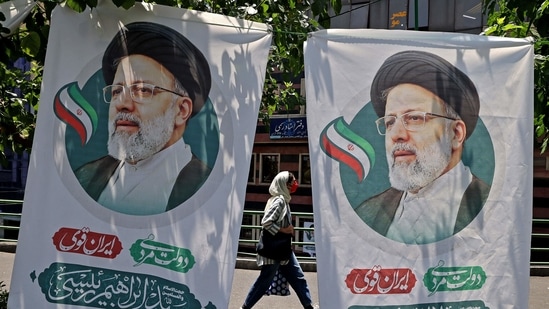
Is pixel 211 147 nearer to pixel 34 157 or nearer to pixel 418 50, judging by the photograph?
pixel 34 157

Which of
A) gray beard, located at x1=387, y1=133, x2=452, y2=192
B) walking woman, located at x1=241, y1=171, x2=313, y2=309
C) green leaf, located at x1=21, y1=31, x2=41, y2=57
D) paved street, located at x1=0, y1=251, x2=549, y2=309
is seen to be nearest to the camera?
gray beard, located at x1=387, y1=133, x2=452, y2=192

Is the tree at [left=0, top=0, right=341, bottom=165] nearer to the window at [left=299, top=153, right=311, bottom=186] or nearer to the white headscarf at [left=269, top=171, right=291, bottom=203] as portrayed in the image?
the white headscarf at [left=269, top=171, right=291, bottom=203]

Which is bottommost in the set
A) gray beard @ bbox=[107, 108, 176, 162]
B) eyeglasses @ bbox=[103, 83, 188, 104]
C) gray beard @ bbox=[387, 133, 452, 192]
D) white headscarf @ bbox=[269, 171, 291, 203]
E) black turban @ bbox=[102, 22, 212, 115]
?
white headscarf @ bbox=[269, 171, 291, 203]

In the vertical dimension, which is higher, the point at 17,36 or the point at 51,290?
the point at 17,36

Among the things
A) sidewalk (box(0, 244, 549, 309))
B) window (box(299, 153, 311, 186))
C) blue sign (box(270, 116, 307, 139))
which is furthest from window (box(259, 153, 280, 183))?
sidewalk (box(0, 244, 549, 309))

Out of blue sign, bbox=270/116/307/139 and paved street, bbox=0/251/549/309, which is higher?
blue sign, bbox=270/116/307/139

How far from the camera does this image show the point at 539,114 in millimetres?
5832

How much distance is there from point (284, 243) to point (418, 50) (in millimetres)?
2979

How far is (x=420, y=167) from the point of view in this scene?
164 inches

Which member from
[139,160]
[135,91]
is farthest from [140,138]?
[135,91]

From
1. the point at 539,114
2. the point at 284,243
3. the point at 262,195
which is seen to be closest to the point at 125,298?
the point at 284,243

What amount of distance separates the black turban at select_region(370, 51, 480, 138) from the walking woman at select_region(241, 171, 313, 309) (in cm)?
265

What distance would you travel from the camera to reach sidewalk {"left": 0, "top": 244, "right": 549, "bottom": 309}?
778 cm

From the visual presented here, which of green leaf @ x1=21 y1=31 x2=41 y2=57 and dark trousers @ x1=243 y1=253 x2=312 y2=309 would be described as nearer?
green leaf @ x1=21 y1=31 x2=41 y2=57
